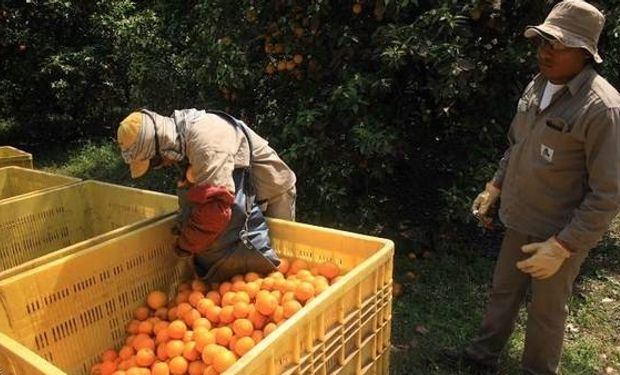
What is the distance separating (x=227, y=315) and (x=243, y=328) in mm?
162

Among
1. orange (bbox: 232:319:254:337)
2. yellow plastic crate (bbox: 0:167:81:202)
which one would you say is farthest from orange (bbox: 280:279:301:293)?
yellow plastic crate (bbox: 0:167:81:202)

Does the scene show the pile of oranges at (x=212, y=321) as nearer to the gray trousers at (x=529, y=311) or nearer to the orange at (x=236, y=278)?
the orange at (x=236, y=278)

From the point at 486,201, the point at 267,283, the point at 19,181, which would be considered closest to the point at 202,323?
the point at 267,283

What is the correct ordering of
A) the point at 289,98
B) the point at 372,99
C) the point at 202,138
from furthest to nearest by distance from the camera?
the point at 289,98 → the point at 372,99 → the point at 202,138

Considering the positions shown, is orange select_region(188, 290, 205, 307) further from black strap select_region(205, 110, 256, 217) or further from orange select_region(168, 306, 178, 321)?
black strap select_region(205, 110, 256, 217)

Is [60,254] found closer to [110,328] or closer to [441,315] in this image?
[110,328]

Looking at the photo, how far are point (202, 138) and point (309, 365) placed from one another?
3.96 feet

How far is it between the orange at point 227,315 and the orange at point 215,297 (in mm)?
156

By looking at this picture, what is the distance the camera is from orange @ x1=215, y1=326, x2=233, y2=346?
2455mm

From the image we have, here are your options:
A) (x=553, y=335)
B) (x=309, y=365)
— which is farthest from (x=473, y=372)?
(x=309, y=365)

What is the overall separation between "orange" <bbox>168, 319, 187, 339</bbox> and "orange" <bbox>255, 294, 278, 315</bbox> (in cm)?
38

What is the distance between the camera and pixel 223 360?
7.33ft

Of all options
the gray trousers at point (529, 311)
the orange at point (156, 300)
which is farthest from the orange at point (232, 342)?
the gray trousers at point (529, 311)

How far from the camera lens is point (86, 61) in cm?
826
